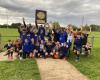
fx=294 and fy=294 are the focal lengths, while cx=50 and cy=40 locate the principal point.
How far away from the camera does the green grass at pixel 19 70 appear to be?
10.5m

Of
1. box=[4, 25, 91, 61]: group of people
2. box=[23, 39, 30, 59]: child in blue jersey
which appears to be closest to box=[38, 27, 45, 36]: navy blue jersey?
box=[4, 25, 91, 61]: group of people

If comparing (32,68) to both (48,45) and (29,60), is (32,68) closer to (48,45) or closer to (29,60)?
(29,60)

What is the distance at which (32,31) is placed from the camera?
15.5 m

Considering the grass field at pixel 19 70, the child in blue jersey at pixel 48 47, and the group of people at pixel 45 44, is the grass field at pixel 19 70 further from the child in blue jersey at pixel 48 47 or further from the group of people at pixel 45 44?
the child in blue jersey at pixel 48 47

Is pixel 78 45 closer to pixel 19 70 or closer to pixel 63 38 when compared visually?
pixel 63 38

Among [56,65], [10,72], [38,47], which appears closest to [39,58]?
[38,47]

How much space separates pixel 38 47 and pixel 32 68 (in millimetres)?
3085

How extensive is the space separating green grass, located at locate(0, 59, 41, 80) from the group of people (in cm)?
100

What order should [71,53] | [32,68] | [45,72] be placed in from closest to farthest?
[45,72] → [32,68] → [71,53]

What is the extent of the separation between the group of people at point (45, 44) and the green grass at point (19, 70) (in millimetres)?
997

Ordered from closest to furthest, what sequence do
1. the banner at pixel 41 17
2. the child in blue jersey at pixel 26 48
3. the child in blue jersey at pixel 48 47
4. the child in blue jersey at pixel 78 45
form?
the child in blue jersey at pixel 78 45 < the child in blue jersey at pixel 26 48 < the child in blue jersey at pixel 48 47 < the banner at pixel 41 17

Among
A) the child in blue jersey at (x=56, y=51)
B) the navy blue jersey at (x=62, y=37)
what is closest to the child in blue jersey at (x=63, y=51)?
the child in blue jersey at (x=56, y=51)

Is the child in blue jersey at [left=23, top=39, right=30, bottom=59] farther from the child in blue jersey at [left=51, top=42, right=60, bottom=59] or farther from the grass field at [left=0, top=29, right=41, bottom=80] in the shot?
the child in blue jersey at [left=51, top=42, right=60, bottom=59]

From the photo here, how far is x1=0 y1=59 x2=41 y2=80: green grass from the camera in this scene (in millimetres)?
10500
